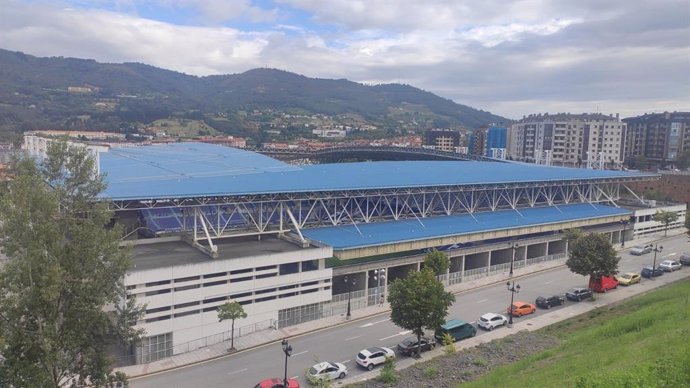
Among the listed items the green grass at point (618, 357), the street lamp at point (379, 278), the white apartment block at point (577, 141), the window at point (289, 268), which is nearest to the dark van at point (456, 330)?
the green grass at point (618, 357)

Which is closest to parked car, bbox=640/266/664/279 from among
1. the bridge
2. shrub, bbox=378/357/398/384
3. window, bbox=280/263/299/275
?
window, bbox=280/263/299/275

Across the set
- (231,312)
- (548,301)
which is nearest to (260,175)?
(231,312)

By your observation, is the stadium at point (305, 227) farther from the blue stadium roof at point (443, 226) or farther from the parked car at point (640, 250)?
the parked car at point (640, 250)

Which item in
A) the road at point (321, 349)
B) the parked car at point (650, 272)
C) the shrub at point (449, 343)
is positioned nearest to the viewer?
the road at point (321, 349)

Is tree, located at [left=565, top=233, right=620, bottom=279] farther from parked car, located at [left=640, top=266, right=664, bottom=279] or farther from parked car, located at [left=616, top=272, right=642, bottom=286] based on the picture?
parked car, located at [left=640, top=266, right=664, bottom=279]

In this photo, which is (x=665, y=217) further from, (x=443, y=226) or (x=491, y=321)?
(x=491, y=321)

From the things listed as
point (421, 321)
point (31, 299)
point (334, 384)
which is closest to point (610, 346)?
point (421, 321)

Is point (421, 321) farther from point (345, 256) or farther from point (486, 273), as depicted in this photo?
point (486, 273)
